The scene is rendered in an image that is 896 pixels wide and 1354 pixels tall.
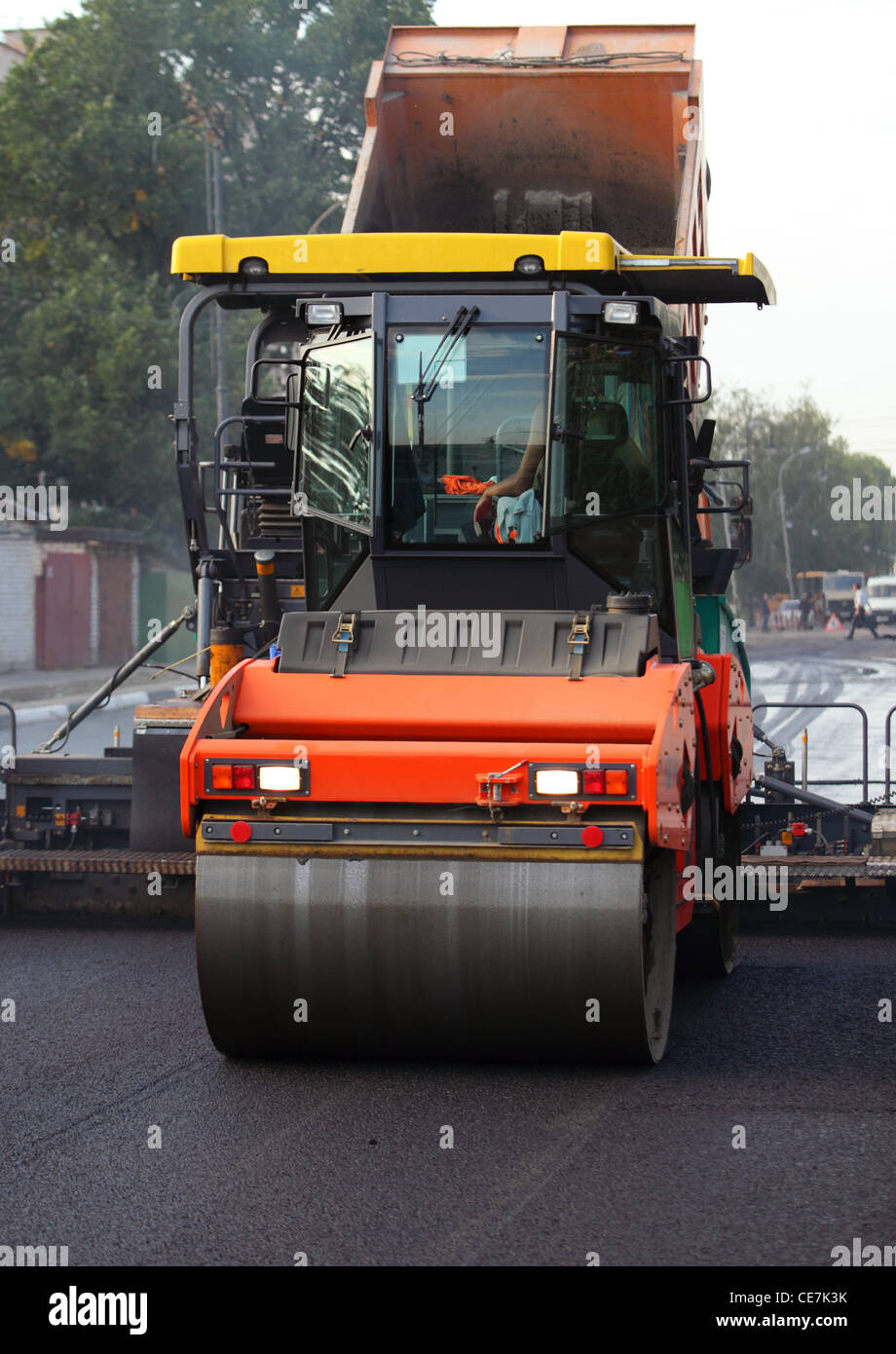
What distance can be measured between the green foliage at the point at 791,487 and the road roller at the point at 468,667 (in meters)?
63.8

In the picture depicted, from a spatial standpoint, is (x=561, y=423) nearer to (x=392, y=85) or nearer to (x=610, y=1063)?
(x=610, y=1063)

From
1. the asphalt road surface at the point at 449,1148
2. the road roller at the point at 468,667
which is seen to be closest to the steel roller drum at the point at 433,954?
the road roller at the point at 468,667

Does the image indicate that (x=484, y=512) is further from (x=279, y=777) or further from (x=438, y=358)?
(x=279, y=777)

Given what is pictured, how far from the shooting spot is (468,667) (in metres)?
6.26

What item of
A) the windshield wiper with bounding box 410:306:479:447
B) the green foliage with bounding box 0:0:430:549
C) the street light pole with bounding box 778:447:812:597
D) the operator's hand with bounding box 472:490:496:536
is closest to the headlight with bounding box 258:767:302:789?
the operator's hand with bounding box 472:490:496:536

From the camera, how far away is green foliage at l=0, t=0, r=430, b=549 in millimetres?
35781

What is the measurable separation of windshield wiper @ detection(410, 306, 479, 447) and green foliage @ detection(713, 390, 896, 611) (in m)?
64.5

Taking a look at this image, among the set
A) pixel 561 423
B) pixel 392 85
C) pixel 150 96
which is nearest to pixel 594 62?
pixel 392 85

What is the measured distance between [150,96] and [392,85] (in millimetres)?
30015

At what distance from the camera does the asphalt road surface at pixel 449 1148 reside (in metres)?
4.61

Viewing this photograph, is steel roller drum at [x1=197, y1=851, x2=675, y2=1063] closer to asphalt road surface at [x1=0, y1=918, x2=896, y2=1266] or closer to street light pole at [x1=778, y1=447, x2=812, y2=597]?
asphalt road surface at [x1=0, y1=918, x2=896, y2=1266]

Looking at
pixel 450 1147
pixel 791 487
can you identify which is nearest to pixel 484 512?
pixel 450 1147

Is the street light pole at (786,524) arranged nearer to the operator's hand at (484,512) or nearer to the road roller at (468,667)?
the road roller at (468,667)

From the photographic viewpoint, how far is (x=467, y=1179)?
511cm
